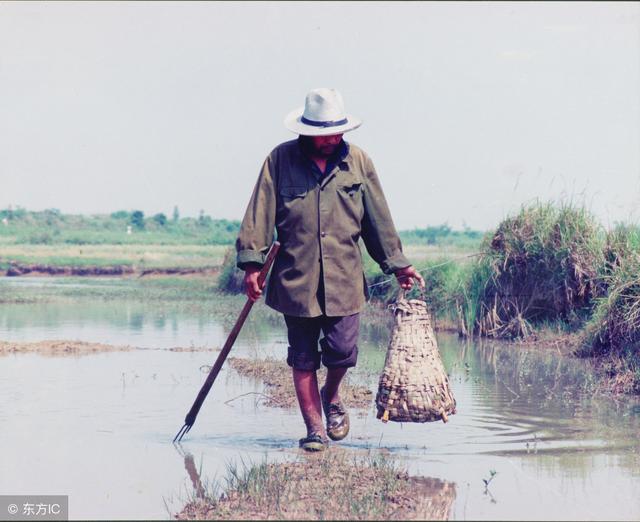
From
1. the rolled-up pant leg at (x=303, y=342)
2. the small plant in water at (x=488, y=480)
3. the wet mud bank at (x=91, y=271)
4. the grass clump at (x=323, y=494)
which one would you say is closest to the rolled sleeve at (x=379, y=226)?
the rolled-up pant leg at (x=303, y=342)

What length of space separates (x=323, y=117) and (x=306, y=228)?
666mm

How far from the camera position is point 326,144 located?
22.8 feet

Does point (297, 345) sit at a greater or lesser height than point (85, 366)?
greater

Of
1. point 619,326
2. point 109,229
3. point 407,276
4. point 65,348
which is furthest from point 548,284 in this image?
point 109,229

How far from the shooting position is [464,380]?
1034 centimetres

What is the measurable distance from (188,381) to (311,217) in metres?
3.61

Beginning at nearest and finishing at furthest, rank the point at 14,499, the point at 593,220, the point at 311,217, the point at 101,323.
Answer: the point at 14,499 → the point at 311,217 → the point at 593,220 → the point at 101,323

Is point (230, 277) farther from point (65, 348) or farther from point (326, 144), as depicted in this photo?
point (326, 144)

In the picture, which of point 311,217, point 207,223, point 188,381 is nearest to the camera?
point 311,217

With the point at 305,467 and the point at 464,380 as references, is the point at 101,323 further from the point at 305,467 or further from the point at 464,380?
the point at 305,467

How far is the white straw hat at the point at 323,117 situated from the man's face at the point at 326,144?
0.09 metres

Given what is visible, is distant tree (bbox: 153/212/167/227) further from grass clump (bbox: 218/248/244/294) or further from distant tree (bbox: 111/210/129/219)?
grass clump (bbox: 218/248/244/294)

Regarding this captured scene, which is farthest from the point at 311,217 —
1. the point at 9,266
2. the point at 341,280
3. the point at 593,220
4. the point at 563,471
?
the point at 9,266

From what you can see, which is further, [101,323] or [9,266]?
[9,266]
